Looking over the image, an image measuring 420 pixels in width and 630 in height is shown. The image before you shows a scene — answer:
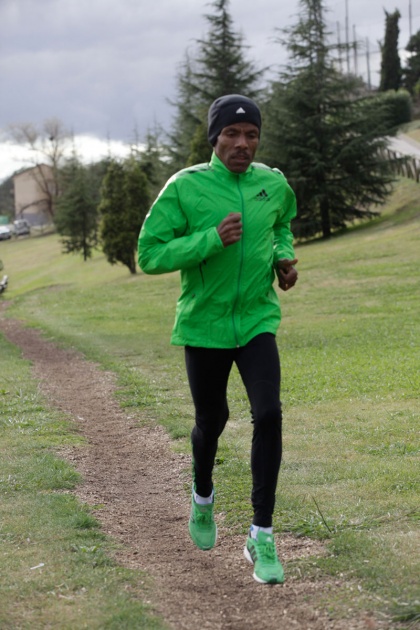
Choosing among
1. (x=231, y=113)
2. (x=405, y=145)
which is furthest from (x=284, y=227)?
(x=405, y=145)

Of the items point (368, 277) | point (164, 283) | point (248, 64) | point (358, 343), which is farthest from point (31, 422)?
point (248, 64)

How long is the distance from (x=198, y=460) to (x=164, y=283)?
25310 millimetres

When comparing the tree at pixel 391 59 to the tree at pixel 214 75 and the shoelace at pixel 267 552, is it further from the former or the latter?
the shoelace at pixel 267 552

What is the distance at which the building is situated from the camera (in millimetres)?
107312

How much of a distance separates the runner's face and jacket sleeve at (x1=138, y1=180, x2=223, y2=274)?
29 centimetres

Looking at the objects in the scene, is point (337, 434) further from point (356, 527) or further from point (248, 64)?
point (248, 64)

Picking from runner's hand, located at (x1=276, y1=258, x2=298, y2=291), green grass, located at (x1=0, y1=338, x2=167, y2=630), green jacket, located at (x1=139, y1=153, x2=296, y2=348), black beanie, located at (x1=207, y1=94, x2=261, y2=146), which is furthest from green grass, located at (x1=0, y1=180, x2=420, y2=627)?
black beanie, located at (x1=207, y1=94, x2=261, y2=146)

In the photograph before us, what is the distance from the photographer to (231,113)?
14.8 ft

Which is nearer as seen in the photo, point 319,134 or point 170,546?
point 170,546

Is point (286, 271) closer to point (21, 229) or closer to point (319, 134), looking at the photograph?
point (319, 134)

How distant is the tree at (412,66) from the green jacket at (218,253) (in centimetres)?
7799

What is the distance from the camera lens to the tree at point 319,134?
37.7 meters

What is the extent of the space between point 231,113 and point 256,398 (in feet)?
4.62

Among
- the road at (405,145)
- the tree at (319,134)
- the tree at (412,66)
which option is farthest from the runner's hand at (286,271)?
the tree at (412,66)
